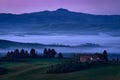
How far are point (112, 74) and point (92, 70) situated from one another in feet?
16.0

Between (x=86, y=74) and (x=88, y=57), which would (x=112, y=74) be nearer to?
(x=86, y=74)

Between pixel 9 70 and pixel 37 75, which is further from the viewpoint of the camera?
pixel 9 70

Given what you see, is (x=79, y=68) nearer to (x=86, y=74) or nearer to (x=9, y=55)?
(x=86, y=74)

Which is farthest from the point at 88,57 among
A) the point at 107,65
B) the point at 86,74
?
the point at 86,74

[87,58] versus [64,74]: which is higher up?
[87,58]

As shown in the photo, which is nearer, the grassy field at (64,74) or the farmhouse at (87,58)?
the grassy field at (64,74)

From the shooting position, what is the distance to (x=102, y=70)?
65.4 metres

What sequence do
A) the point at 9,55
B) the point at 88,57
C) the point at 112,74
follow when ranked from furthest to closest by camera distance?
the point at 9,55
the point at 88,57
the point at 112,74

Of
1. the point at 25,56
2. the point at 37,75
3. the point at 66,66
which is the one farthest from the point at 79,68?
the point at 25,56

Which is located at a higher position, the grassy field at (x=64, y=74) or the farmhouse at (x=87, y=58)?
the farmhouse at (x=87, y=58)

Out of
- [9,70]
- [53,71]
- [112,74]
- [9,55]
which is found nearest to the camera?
[112,74]

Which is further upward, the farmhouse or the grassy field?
the farmhouse

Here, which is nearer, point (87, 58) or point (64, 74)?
point (64, 74)

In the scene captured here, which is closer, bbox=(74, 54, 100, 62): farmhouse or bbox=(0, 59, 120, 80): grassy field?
bbox=(0, 59, 120, 80): grassy field
